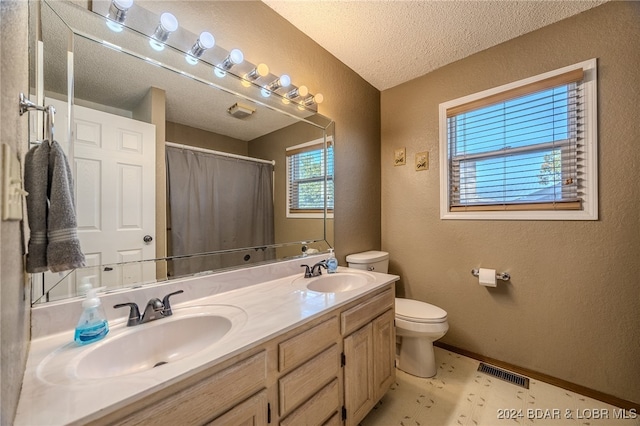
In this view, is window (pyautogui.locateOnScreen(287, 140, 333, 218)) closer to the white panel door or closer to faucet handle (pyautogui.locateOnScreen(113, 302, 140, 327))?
the white panel door

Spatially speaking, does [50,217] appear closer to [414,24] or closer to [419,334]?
[419,334]

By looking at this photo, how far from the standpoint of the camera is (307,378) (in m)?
0.98

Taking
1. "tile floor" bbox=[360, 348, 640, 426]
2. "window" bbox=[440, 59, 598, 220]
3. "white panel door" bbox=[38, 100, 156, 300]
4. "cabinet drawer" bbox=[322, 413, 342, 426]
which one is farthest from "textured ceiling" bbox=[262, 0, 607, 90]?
"tile floor" bbox=[360, 348, 640, 426]

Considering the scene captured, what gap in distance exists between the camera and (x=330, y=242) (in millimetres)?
1964

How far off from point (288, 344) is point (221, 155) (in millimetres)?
971

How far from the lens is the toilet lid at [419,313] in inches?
66.7

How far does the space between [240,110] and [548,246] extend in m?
2.20

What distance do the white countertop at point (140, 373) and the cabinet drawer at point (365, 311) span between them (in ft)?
0.26

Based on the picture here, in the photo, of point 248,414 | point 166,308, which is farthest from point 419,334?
point 166,308

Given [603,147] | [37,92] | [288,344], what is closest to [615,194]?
[603,147]

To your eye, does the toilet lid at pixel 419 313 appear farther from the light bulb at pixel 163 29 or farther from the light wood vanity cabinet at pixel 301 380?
the light bulb at pixel 163 29

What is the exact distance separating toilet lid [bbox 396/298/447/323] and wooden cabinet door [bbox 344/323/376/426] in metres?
0.53

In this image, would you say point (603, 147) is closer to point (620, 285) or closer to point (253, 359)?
point (620, 285)

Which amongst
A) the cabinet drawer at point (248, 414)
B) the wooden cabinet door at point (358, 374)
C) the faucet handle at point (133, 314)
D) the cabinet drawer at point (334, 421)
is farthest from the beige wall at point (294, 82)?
the cabinet drawer at point (334, 421)
